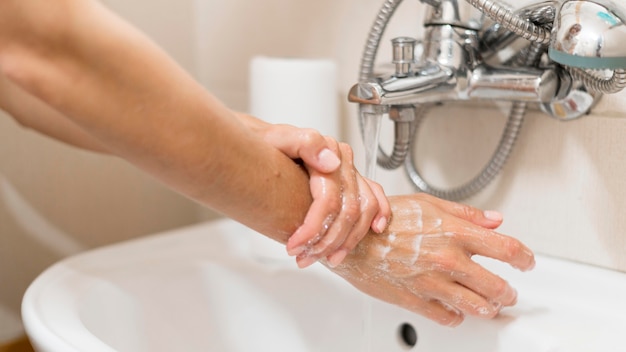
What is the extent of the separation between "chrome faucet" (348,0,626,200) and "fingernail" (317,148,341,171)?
2.8 inches

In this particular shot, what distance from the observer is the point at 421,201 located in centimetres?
66

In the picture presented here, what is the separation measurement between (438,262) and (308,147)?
153 millimetres

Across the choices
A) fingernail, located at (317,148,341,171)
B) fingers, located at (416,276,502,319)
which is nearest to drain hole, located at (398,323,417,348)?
fingers, located at (416,276,502,319)

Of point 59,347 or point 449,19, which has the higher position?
point 449,19

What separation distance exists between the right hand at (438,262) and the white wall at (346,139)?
102 mm

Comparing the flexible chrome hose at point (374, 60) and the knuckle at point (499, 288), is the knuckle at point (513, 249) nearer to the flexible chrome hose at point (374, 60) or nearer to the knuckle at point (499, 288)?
the knuckle at point (499, 288)

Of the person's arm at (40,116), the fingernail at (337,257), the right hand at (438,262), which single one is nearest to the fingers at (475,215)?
the right hand at (438,262)

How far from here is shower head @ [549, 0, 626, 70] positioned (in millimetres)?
518

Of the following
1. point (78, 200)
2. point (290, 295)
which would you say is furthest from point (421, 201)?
point (78, 200)

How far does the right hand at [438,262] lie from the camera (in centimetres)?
62

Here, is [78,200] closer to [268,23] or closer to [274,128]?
[268,23]

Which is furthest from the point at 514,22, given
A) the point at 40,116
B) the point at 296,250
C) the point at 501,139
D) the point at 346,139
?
the point at 40,116

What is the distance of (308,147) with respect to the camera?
0.60 meters

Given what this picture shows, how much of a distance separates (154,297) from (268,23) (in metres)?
0.42
